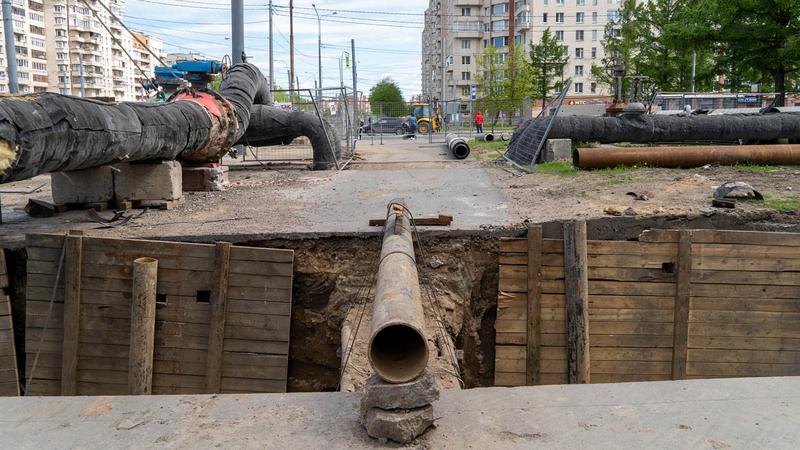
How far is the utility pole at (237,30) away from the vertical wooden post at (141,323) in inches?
367

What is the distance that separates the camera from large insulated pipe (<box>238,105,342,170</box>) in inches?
547

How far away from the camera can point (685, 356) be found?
657 cm

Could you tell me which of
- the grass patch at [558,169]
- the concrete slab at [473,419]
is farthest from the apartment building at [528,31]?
the concrete slab at [473,419]

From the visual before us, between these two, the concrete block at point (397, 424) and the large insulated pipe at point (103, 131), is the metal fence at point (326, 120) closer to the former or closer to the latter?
the large insulated pipe at point (103, 131)

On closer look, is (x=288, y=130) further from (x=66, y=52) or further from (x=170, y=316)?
(x=66, y=52)

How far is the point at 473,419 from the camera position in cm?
354

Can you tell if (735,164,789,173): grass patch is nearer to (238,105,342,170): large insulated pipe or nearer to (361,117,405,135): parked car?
(238,105,342,170): large insulated pipe

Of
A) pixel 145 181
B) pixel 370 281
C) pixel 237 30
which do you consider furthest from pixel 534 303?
pixel 237 30

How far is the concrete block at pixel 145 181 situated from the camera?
8.36m

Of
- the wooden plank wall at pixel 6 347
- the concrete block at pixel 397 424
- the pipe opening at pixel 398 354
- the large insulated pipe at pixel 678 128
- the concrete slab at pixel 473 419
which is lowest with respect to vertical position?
the wooden plank wall at pixel 6 347

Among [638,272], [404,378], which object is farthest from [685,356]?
[404,378]

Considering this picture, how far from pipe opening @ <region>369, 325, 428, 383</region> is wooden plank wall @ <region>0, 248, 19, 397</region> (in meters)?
4.94

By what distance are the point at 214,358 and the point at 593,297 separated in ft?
12.8

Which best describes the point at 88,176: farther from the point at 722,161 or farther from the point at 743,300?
the point at 722,161
